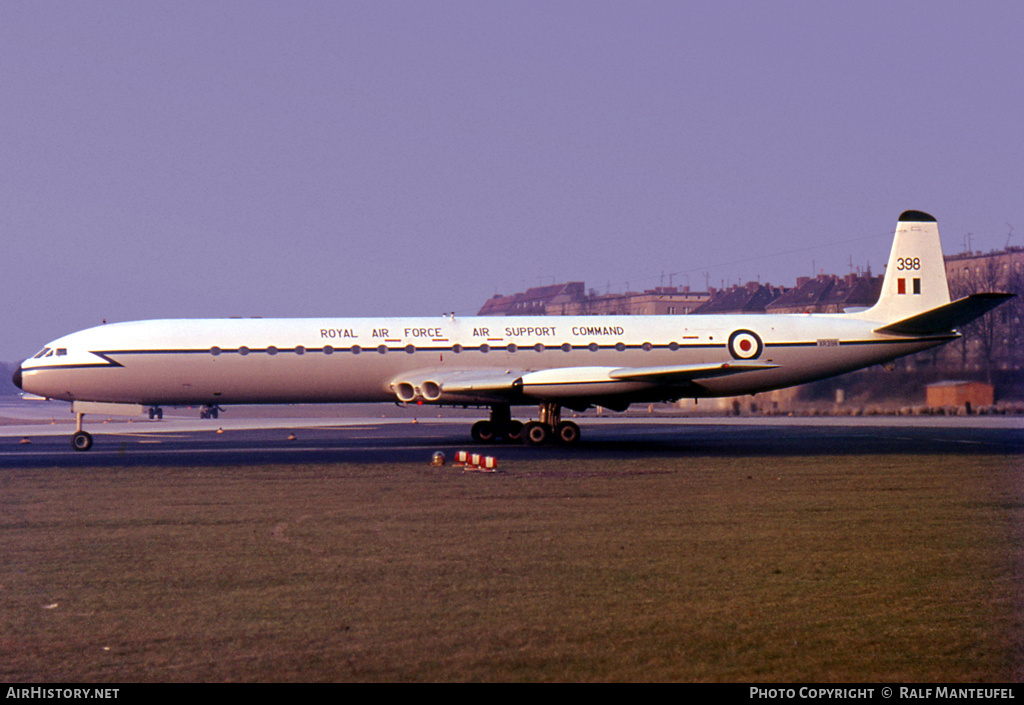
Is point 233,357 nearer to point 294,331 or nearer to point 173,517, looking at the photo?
point 294,331

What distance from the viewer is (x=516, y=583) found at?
978 cm

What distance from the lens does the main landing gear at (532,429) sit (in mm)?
30703

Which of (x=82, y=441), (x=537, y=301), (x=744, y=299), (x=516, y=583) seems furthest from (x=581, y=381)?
(x=537, y=301)

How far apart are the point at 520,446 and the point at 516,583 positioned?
20.7 m

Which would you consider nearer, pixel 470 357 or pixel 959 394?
pixel 470 357

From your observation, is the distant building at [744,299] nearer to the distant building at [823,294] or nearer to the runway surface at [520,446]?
the distant building at [823,294]

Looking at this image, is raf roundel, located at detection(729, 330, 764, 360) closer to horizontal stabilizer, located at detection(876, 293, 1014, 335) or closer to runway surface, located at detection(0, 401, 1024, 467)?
runway surface, located at detection(0, 401, 1024, 467)

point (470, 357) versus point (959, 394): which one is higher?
point (470, 357)

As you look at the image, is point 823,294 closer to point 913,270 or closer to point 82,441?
point 913,270

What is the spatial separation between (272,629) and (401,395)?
2419 centimetres

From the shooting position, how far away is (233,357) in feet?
103

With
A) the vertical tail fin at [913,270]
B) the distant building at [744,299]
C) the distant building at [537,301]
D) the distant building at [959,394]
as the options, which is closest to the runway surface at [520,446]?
the distant building at [959,394]

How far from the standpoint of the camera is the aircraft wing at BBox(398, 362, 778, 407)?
97.5ft
